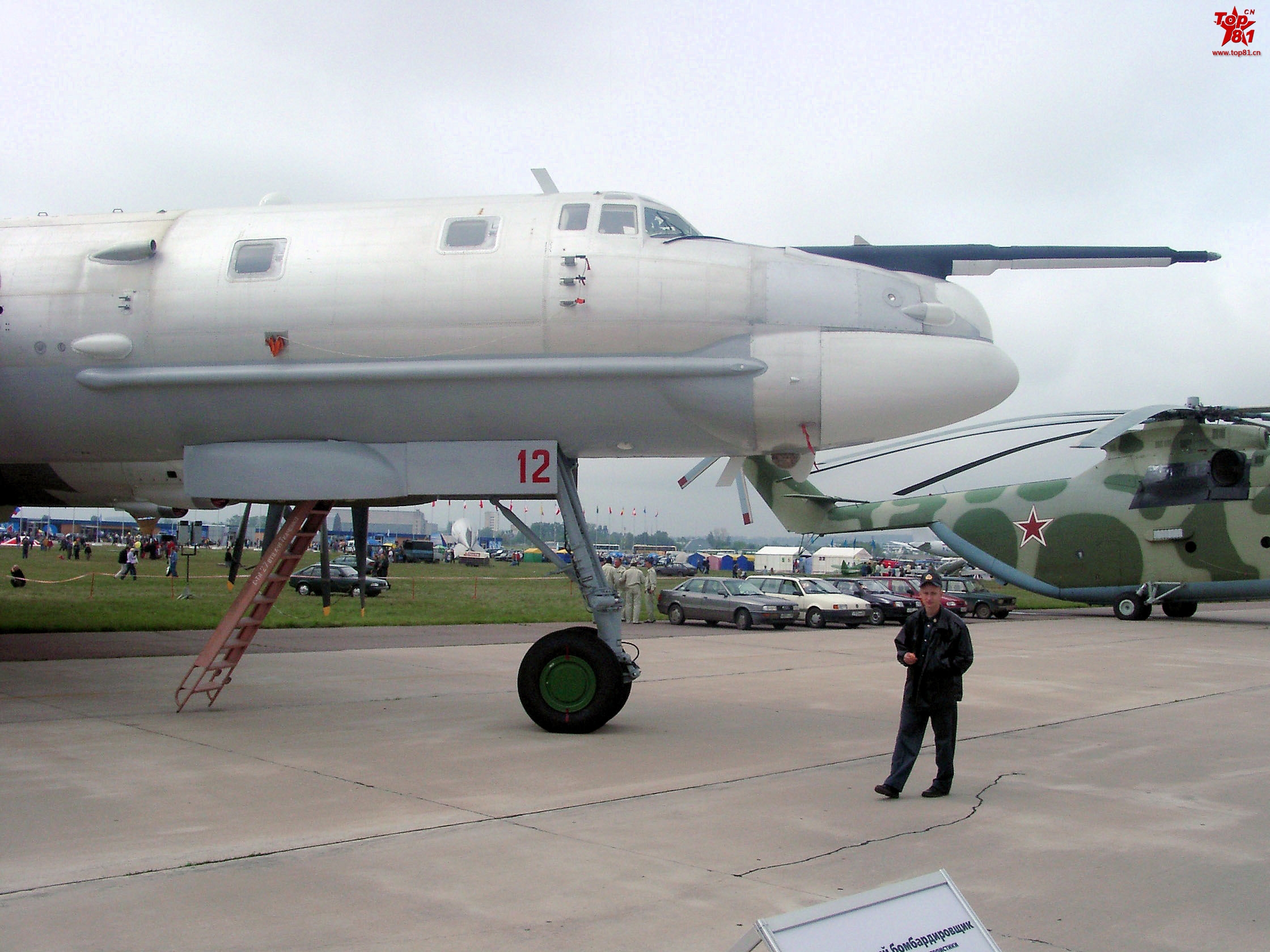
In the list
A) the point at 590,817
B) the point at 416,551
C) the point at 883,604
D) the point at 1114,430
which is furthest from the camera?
the point at 416,551

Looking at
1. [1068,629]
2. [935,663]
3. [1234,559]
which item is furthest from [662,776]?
[1234,559]

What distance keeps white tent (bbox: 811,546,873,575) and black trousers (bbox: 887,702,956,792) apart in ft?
191

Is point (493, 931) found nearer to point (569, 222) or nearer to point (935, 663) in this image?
point (935, 663)

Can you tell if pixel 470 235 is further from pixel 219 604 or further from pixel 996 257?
pixel 219 604

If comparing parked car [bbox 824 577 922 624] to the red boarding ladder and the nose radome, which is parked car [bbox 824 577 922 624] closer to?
the nose radome

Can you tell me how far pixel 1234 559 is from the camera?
23.0 meters

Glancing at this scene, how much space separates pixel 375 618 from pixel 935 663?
17231 mm

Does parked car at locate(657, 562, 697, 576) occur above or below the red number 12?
below

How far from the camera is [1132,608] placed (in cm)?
2508

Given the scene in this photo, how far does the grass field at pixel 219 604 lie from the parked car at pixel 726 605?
2275 mm

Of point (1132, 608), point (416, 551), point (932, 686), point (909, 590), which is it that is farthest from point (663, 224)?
point (416, 551)

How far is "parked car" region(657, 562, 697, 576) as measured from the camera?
217 feet

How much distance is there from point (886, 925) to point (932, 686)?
13.3 ft

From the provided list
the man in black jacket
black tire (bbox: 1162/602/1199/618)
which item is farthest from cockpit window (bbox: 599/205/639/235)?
black tire (bbox: 1162/602/1199/618)
